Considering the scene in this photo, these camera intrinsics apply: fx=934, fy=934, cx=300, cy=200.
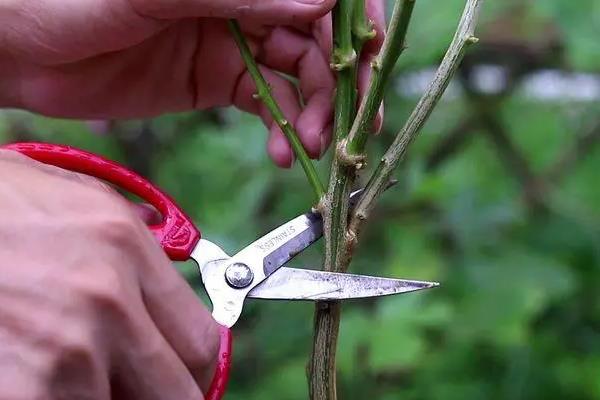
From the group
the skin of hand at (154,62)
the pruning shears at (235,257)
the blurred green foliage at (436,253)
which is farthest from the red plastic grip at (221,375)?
the blurred green foliage at (436,253)

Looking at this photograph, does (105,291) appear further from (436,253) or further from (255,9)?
(436,253)

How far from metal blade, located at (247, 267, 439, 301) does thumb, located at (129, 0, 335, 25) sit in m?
0.15

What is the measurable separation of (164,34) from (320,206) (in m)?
0.23

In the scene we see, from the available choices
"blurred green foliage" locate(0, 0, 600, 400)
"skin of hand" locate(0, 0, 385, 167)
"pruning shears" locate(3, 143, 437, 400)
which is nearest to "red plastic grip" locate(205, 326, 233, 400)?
"pruning shears" locate(3, 143, 437, 400)

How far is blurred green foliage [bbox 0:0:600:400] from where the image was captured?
989 mm

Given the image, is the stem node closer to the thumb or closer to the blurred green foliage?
the thumb

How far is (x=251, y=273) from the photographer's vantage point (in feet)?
1.79

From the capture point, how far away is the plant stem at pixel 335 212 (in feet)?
1.67

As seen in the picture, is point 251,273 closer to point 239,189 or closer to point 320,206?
point 320,206

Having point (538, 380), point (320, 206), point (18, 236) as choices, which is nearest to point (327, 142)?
point (320, 206)

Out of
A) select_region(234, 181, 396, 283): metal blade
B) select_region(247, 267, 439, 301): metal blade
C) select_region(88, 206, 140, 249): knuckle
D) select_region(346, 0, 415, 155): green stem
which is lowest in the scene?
select_region(88, 206, 140, 249): knuckle

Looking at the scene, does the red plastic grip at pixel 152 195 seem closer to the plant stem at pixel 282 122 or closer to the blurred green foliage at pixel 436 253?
the plant stem at pixel 282 122

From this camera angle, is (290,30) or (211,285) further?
(290,30)

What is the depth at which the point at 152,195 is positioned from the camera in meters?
0.56
